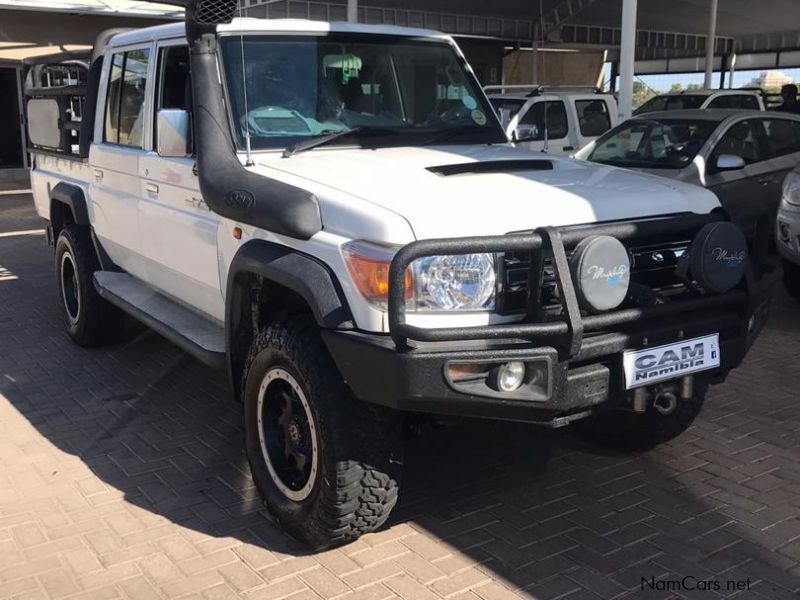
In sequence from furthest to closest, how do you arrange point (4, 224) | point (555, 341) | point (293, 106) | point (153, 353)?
point (4, 224) → point (153, 353) → point (293, 106) → point (555, 341)

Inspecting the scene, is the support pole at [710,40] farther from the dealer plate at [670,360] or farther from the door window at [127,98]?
the dealer plate at [670,360]

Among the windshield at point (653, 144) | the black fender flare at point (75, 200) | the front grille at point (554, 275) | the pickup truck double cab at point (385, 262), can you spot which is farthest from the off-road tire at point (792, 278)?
the black fender flare at point (75, 200)

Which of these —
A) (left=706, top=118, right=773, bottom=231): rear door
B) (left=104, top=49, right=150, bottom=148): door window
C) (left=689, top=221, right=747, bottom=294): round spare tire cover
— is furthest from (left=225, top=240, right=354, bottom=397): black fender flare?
(left=706, top=118, right=773, bottom=231): rear door

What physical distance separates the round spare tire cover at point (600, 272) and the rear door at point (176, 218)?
6.05ft

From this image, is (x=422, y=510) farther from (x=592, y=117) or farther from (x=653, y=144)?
(x=592, y=117)

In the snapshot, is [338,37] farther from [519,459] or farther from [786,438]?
[786,438]

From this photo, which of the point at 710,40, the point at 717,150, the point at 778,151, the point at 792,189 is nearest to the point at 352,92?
the point at 792,189

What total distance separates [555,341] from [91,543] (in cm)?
215

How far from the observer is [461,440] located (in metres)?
4.65

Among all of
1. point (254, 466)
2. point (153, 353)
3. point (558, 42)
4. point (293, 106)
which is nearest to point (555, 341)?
point (254, 466)

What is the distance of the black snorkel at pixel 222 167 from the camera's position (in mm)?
3361

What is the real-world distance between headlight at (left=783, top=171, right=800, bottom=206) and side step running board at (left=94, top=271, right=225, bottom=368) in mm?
4746

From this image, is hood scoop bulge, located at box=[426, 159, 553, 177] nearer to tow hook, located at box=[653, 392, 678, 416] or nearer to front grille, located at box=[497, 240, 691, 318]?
front grille, located at box=[497, 240, 691, 318]

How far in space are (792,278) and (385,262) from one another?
5.58m
